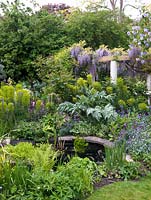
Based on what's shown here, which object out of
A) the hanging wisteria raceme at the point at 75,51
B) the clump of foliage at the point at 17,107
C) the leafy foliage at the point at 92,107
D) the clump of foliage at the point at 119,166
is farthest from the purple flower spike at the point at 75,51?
the clump of foliage at the point at 119,166

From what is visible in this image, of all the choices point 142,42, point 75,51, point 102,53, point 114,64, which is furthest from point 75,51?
point 142,42

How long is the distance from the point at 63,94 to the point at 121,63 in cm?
248

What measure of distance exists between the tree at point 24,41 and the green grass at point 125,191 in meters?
6.33

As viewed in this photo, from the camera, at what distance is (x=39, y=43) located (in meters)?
10.4

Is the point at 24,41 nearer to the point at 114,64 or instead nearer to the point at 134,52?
the point at 114,64

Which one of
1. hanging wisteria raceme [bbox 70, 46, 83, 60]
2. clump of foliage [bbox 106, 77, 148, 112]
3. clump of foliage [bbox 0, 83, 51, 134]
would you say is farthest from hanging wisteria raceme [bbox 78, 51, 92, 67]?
clump of foliage [bbox 0, 83, 51, 134]

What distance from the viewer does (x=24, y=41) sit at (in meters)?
10.2

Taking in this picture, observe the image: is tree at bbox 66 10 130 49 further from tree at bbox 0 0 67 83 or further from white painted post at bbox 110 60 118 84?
white painted post at bbox 110 60 118 84

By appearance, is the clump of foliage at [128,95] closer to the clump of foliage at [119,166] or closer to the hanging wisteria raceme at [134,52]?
the hanging wisteria raceme at [134,52]

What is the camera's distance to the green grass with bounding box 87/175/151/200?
13.0 feet

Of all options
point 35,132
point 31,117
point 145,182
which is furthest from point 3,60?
point 145,182

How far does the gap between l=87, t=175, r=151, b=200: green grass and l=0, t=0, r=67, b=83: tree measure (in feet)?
20.8

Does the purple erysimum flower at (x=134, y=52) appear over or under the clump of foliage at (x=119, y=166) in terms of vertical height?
over

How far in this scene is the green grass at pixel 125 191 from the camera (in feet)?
13.0
